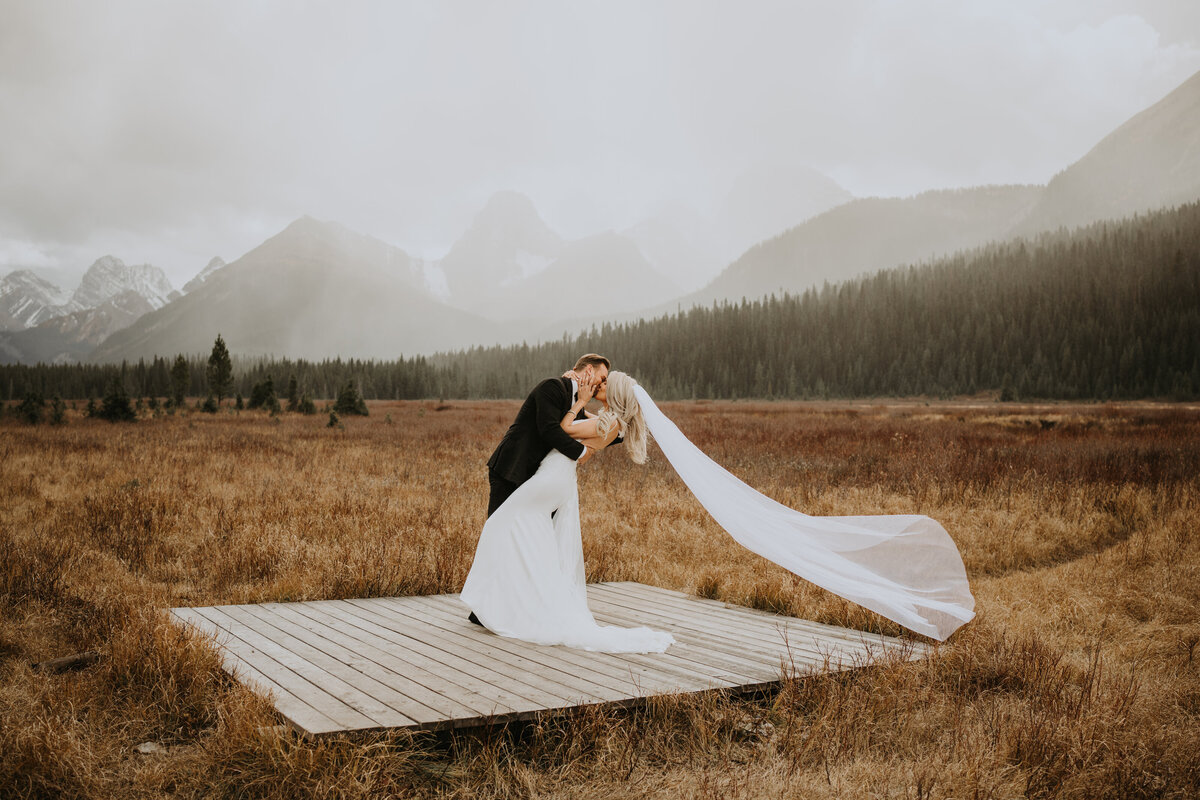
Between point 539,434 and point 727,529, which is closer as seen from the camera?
point 539,434

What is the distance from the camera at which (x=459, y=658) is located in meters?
4.94

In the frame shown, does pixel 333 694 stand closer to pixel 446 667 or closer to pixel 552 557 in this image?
pixel 446 667

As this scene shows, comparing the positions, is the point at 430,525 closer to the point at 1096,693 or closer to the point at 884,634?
the point at 884,634

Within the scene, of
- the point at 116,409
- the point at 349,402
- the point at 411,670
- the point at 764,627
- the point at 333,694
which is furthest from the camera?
the point at 349,402

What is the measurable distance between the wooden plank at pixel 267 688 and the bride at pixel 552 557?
1.72m

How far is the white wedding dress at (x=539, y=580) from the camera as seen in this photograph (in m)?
5.39

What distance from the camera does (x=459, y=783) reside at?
3.73 metres

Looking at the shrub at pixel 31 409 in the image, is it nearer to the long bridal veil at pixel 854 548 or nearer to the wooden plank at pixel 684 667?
the long bridal veil at pixel 854 548

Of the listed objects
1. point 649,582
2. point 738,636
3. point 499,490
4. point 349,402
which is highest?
point 349,402

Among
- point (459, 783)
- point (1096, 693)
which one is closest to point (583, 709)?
point (459, 783)

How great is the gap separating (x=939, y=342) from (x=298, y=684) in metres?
107

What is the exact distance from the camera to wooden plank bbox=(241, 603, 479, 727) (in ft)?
12.7

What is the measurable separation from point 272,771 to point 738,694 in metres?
2.78

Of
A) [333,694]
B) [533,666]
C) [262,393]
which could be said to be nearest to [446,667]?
[533,666]
